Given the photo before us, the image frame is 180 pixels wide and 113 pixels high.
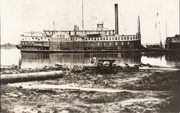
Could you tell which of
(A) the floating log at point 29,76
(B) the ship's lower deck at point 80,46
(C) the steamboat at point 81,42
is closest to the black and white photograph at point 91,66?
(A) the floating log at point 29,76

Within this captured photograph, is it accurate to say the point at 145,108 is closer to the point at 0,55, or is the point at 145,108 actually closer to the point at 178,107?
the point at 178,107

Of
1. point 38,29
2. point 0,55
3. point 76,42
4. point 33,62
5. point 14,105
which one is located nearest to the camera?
point 14,105

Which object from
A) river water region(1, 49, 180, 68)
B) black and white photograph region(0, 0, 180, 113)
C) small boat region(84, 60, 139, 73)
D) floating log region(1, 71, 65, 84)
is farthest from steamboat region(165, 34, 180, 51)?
floating log region(1, 71, 65, 84)

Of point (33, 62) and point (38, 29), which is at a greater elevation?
point (38, 29)

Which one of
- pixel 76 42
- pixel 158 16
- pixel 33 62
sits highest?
pixel 158 16

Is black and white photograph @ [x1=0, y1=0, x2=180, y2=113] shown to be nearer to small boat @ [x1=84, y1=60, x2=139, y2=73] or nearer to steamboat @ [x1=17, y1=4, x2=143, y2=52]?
small boat @ [x1=84, y1=60, x2=139, y2=73]

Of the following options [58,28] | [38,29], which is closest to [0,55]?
[38,29]

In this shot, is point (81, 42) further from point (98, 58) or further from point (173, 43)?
point (173, 43)
